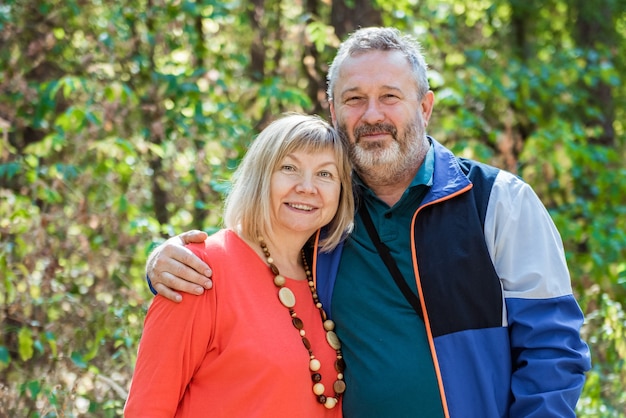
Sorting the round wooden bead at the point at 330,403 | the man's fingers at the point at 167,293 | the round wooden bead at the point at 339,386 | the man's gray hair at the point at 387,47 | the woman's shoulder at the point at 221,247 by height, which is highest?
the man's gray hair at the point at 387,47

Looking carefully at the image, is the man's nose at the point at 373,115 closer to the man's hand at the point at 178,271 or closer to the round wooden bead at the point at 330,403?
the man's hand at the point at 178,271

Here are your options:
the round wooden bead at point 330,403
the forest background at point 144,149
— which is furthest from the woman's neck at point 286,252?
the forest background at point 144,149

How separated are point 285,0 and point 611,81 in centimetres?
298

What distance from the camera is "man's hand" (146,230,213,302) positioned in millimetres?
2498

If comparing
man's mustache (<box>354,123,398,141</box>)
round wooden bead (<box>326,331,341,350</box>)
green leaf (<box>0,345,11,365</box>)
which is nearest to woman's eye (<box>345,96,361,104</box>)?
man's mustache (<box>354,123,398,141</box>)

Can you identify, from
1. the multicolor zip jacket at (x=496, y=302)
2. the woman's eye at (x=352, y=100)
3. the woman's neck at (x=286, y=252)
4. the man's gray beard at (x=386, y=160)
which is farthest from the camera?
the woman's eye at (x=352, y=100)

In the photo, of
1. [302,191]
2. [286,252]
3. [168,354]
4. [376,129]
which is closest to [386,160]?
[376,129]

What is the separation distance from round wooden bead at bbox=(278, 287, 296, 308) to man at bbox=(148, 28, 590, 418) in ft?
0.56

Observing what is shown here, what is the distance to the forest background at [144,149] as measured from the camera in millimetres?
4477

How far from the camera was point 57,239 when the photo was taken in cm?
478

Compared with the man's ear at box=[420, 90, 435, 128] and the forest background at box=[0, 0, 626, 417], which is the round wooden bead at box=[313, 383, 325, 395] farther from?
the forest background at box=[0, 0, 626, 417]

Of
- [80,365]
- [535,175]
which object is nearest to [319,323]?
[80,365]

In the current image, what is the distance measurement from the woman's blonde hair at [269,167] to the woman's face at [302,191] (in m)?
0.03

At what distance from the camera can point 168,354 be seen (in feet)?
8.07
